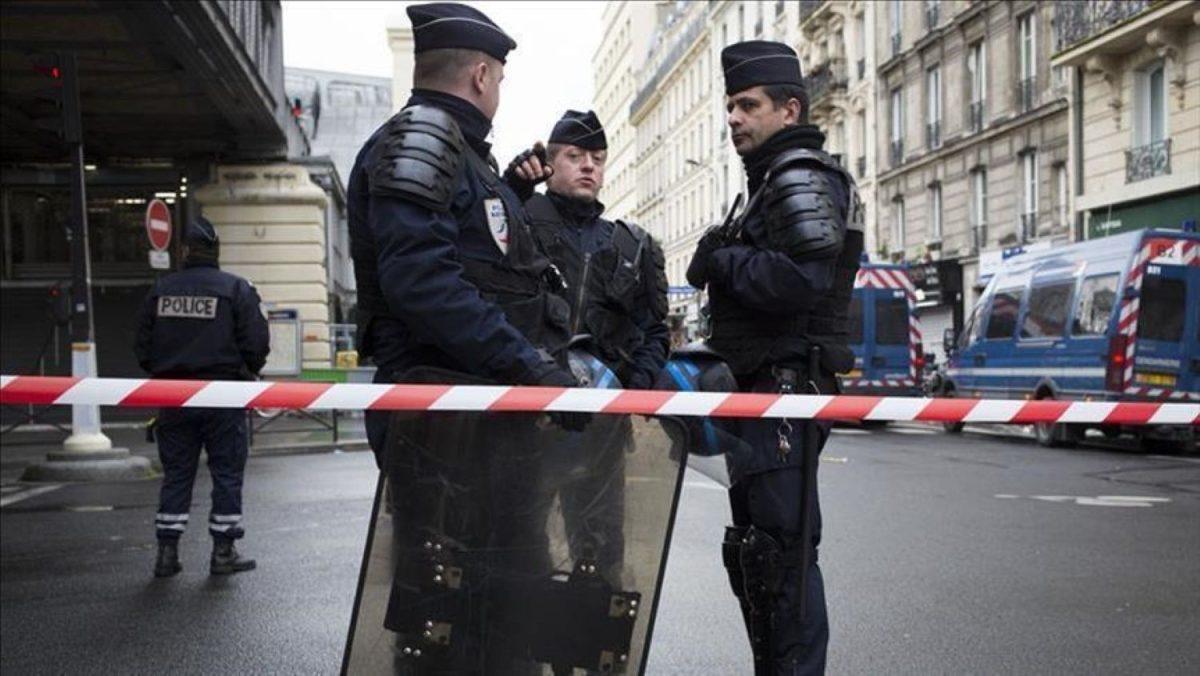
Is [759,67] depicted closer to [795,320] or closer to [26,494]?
[795,320]

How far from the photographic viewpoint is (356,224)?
3.20m

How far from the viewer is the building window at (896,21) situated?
36.9m

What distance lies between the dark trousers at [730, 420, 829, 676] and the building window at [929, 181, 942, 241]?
104ft

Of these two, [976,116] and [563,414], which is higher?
[976,116]

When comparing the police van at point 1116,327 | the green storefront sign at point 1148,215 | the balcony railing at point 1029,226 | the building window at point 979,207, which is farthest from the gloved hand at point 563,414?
the building window at point 979,207

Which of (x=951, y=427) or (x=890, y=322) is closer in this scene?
(x=951, y=427)

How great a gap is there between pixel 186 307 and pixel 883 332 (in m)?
17.2

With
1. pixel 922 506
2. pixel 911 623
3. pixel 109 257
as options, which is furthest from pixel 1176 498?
pixel 109 257

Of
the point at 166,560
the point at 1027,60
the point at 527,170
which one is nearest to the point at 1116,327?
the point at 166,560

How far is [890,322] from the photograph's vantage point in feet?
72.5

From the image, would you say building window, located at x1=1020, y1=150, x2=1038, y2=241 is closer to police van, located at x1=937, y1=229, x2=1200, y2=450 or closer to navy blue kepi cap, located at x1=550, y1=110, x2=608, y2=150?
police van, located at x1=937, y1=229, x2=1200, y2=450

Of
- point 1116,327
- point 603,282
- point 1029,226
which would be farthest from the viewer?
point 1029,226

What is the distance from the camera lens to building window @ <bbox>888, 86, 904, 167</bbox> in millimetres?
36844

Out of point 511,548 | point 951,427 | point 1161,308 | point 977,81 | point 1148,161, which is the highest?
point 977,81
